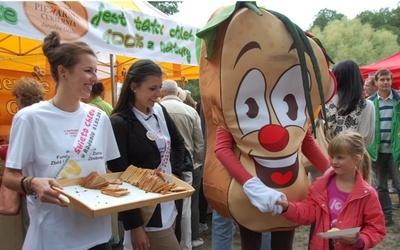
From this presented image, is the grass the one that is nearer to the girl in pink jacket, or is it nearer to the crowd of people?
the crowd of people

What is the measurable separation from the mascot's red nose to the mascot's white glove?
18 cm

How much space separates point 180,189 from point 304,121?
77cm

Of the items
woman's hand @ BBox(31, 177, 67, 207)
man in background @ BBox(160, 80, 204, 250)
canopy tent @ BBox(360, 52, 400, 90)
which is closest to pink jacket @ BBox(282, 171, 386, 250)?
woman's hand @ BBox(31, 177, 67, 207)

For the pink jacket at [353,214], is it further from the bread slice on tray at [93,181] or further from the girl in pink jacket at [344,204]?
the bread slice on tray at [93,181]

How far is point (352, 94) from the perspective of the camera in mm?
2779

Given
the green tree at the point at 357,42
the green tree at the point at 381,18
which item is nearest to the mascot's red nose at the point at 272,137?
the green tree at the point at 357,42

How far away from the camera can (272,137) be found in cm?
181

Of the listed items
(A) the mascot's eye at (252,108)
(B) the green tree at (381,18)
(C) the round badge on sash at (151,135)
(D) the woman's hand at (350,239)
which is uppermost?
(B) the green tree at (381,18)

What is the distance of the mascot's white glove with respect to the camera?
1.66 metres

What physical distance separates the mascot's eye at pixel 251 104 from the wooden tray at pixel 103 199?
45 centimetres

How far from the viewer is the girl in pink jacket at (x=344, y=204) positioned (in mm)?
1732

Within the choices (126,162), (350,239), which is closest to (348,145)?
(350,239)

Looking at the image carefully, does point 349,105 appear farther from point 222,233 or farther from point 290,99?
→ point 222,233

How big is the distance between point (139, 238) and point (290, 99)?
1.02 meters
